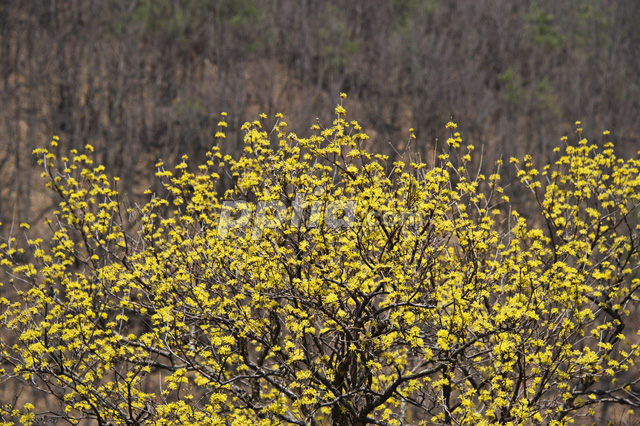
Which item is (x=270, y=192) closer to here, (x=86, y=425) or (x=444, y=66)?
(x=86, y=425)

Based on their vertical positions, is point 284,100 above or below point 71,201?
above

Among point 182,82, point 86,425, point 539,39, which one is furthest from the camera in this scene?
point 539,39

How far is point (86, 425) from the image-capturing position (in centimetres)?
2394

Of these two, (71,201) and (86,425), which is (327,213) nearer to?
(71,201)

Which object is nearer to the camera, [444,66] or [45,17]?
[45,17]

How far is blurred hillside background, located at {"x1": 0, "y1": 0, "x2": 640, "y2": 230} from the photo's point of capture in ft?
97.0

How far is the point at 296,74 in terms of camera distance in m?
34.9

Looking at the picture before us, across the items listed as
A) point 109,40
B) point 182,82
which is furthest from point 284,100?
point 109,40

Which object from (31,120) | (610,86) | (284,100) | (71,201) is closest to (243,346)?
(71,201)

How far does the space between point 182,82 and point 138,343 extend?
2382 centimetres

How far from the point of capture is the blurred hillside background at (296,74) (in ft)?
97.0

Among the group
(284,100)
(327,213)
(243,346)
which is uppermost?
(284,100)

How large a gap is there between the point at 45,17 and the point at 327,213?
87.0 feet

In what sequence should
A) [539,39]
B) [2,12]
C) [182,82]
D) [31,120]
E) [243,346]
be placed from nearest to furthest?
[243,346] < [31,120] < [2,12] < [182,82] < [539,39]
